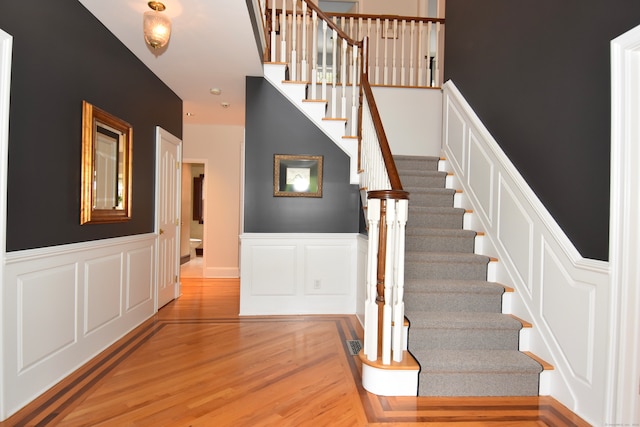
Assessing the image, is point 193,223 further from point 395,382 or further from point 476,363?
point 476,363

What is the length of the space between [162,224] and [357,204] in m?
2.33

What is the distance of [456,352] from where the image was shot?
8.23 ft

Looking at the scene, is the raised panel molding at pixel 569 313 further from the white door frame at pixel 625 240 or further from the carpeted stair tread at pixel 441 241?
the carpeted stair tread at pixel 441 241

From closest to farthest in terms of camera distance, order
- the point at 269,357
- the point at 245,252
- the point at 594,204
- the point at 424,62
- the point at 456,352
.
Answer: the point at 594,204 < the point at 456,352 < the point at 269,357 < the point at 245,252 < the point at 424,62

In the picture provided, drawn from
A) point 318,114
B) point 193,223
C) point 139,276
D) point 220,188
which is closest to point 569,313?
point 318,114

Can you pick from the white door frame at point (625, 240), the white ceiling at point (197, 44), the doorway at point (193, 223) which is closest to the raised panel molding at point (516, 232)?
the white door frame at point (625, 240)

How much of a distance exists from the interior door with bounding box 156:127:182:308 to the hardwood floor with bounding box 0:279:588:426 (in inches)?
43.5

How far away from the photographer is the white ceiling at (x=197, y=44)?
260 centimetres

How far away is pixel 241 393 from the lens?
229 cm

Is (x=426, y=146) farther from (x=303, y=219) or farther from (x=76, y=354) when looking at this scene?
(x=76, y=354)

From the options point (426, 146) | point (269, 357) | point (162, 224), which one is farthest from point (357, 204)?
point (162, 224)


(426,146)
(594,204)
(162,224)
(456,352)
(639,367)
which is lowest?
(456,352)

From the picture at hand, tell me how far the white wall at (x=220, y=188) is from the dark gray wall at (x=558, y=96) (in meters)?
3.96

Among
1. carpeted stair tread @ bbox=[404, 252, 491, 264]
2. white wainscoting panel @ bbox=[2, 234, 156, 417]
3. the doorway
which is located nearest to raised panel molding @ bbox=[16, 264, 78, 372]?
white wainscoting panel @ bbox=[2, 234, 156, 417]
